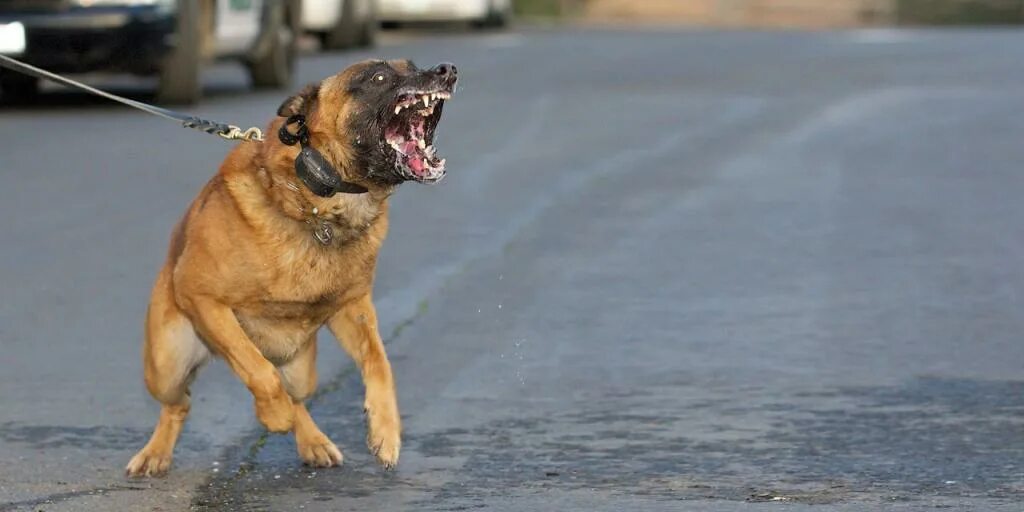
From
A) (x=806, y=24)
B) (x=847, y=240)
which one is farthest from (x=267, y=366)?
(x=806, y=24)

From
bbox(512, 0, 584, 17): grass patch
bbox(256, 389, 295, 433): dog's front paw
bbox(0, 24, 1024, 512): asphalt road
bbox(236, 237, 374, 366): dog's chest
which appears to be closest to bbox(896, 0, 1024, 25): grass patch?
bbox(512, 0, 584, 17): grass patch

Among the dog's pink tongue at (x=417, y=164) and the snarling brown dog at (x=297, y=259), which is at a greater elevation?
the dog's pink tongue at (x=417, y=164)

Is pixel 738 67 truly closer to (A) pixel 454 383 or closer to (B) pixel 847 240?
(B) pixel 847 240

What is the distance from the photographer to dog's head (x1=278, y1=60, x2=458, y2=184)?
6273 millimetres

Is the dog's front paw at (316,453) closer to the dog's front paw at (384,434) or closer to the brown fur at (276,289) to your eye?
the brown fur at (276,289)

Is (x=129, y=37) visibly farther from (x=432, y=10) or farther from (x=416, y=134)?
(x=432, y=10)

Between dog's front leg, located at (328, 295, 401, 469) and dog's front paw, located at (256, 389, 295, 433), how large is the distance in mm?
218

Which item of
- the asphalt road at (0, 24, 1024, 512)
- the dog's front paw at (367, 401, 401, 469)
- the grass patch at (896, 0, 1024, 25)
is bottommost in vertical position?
the grass patch at (896, 0, 1024, 25)

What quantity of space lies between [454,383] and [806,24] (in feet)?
106

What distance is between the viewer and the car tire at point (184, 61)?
1748cm

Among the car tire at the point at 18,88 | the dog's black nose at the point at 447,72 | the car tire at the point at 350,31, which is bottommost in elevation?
the car tire at the point at 350,31

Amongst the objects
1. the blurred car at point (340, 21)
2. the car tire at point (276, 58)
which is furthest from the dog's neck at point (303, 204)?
the blurred car at point (340, 21)

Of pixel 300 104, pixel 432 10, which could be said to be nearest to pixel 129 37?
pixel 300 104

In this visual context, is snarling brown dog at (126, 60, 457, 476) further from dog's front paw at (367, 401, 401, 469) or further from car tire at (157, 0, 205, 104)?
car tire at (157, 0, 205, 104)
